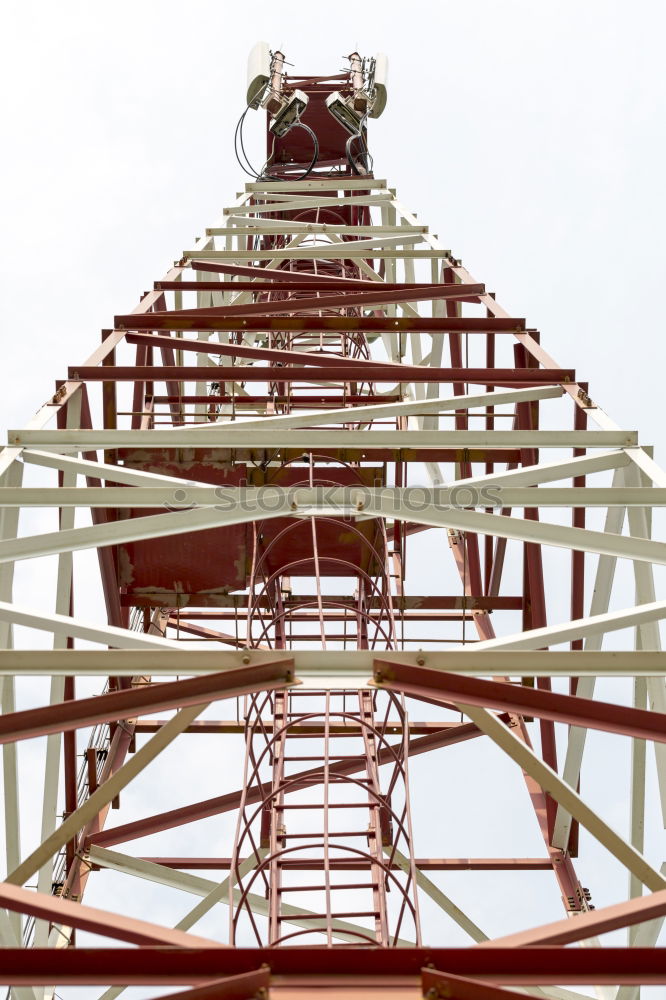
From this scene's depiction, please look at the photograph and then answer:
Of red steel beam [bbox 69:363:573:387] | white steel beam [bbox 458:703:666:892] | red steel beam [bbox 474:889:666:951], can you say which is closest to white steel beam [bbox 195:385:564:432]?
red steel beam [bbox 69:363:573:387]

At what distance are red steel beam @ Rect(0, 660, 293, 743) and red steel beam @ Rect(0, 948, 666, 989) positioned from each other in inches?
63.8

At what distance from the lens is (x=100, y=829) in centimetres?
1136

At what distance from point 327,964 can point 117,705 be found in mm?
2031

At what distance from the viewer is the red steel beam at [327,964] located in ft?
14.6

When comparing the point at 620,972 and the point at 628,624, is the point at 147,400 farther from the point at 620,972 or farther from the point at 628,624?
the point at 620,972

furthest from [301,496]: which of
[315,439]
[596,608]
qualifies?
[596,608]

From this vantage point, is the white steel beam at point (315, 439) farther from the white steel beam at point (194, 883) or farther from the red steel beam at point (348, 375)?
the white steel beam at point (194, 883)

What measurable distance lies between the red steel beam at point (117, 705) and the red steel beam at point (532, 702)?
90 centimetres

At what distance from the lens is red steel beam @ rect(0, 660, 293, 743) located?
597 cm

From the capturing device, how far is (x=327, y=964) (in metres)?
4.45

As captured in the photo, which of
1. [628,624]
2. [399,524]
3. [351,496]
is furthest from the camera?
[399,524]

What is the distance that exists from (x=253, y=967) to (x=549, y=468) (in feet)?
17.7

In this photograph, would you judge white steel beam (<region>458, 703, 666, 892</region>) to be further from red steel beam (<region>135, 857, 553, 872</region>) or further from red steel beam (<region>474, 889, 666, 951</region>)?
red steel beam (<region>135, 857, 553, 872</region>)

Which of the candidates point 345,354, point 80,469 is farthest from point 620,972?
point 345,354
